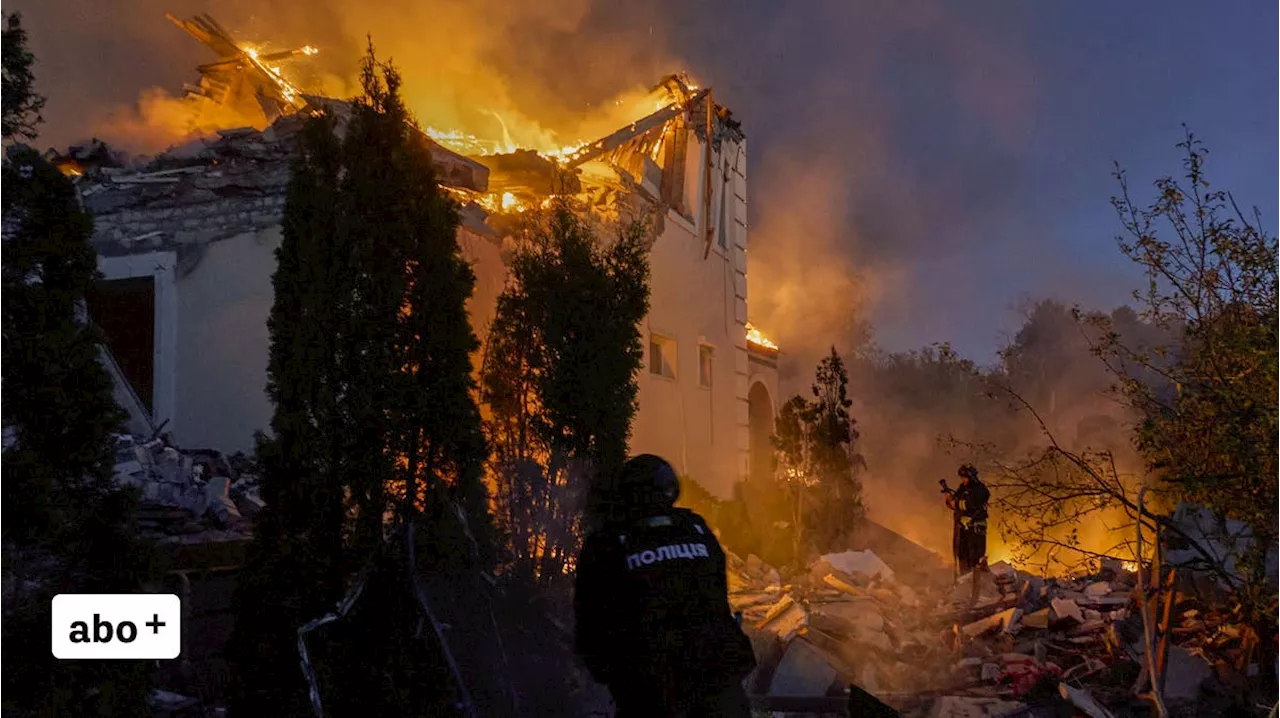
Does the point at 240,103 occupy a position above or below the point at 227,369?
above

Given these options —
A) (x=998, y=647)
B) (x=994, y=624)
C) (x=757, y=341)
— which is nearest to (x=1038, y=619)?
(x=994, y=624)

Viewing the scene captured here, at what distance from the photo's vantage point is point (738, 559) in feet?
43.7

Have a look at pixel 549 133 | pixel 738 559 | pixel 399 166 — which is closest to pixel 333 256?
pixel 399 166

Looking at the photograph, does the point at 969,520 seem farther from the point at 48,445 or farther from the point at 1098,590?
the point at 48,445

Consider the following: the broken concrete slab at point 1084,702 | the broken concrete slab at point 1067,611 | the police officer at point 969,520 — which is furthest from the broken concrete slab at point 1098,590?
the broken concrete slab at point 1084,702

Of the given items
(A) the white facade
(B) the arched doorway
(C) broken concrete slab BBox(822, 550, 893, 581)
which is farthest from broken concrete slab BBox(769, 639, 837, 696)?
(B) the arched doorway

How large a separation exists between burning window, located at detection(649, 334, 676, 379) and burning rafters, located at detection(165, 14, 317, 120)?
6.43m

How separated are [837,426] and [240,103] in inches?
A: 484

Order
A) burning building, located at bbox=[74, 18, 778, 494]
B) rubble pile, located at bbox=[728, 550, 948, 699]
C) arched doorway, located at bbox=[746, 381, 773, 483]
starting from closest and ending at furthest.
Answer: rubble pile, located at bbox=[728, 550, 948, 699], burning building, located at bbox=[74, 18, 778, 494], arched doorway, located at bbox=[746, 381, 773, 483]

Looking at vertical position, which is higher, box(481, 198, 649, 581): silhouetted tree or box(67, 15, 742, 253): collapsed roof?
box(67, 15, 742, 253): collapsed roof

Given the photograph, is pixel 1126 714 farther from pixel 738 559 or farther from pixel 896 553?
pixel 896 553

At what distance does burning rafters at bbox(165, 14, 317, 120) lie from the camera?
32.1ft

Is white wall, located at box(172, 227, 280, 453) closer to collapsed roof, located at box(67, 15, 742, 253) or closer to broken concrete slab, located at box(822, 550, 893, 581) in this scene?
collapsed roof, located at box(67, 15, 742, 253)

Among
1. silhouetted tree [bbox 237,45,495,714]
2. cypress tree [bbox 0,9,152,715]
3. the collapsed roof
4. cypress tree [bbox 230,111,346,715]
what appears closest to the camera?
cypress tree [bbox 0,9,152,715]
